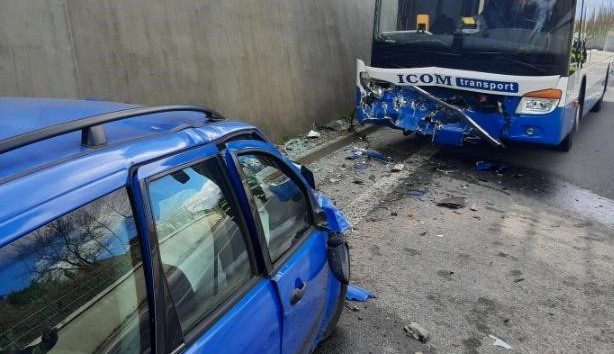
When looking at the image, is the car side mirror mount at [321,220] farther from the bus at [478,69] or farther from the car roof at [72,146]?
the bus at [478,69]

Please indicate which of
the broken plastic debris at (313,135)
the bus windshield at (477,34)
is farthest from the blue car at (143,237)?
the broken plastic debris at (313,135)

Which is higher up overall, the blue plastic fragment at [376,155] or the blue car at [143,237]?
the blue car at [143,237]

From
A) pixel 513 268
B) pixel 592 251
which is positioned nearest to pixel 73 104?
pixel 513 268

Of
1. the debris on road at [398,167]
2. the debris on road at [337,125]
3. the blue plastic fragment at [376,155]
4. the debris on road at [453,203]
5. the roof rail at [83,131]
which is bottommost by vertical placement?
the debris on road at [453,203]

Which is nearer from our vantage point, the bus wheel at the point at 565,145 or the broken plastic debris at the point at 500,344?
the broken plastic debris at the point at 500,344

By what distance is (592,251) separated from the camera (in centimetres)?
468

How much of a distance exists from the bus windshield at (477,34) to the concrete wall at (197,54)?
1427mm

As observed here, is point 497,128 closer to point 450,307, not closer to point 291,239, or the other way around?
point 450,307

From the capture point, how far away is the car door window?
214cm

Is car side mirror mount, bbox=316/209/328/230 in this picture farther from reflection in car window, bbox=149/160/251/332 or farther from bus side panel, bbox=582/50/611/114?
bus side panel, bbox=582/50/611/114

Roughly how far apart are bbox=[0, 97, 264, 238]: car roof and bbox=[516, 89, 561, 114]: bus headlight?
17.0ft

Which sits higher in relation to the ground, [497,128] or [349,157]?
[497,128]

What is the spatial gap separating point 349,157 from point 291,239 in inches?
204

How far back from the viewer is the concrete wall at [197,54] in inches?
179
